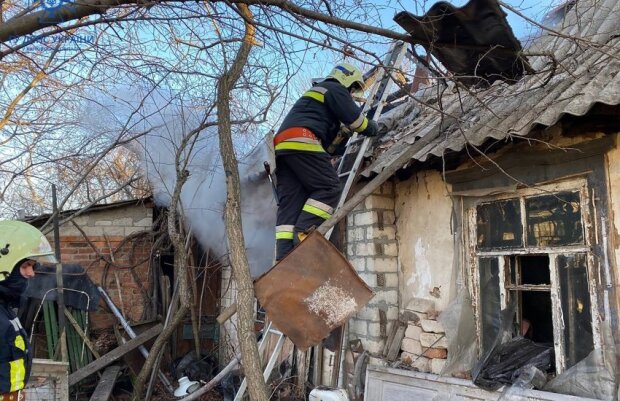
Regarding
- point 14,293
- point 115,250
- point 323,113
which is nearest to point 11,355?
point 14,293

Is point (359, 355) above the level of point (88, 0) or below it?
below

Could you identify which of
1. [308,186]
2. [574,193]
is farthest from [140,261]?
[574,193]

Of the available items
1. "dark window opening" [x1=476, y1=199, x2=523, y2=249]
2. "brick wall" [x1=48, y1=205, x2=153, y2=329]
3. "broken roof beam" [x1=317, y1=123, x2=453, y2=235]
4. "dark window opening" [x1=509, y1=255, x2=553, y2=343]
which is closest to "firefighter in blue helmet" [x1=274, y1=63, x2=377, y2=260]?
"broken roof beam" [x1=317, y1=123, x2=453, y2=235]

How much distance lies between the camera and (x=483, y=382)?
3652mm

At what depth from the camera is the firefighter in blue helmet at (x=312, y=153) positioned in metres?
3.90

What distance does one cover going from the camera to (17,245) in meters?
2.86

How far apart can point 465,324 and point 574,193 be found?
4.74ft

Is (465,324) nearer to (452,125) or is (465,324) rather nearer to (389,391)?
(389,391)

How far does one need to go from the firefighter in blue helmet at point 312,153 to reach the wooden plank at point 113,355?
394 cm

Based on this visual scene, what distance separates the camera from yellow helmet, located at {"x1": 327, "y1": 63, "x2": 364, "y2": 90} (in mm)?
4180

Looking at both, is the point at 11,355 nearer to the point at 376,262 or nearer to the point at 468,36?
the point at 376,262

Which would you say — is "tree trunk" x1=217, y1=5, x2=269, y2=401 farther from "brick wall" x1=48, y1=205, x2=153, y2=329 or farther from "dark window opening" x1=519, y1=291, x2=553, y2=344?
"brick wall" x1=48, y1=205, x2=153, y2=329

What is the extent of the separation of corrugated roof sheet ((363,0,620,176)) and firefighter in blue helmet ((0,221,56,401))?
2.67 m

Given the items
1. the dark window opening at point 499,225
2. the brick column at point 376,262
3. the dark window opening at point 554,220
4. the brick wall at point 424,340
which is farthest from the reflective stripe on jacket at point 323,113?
the brick wall at point 424,340
